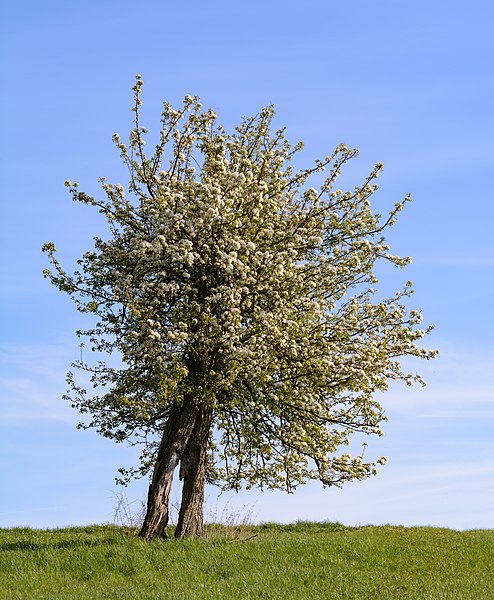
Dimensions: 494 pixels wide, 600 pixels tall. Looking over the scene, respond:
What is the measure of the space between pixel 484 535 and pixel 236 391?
1026 cm

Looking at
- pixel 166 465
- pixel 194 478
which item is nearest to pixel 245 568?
pixel 194 478

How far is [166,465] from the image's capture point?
19328 millimetres

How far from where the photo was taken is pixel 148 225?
→ 1950cm

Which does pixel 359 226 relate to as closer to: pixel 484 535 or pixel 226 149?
pixel 226 149

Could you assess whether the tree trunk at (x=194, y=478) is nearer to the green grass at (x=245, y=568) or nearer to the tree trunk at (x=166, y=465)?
the tree trunk at (x=166, y=465)

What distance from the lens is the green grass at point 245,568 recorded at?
14727 millimetres

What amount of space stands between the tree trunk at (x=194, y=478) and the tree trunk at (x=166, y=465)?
0.30 meters

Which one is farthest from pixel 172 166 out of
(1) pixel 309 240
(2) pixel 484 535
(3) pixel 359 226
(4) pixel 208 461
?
(2) pixel 484 535

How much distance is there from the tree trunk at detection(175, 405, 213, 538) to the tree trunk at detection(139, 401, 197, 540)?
297 millimetres

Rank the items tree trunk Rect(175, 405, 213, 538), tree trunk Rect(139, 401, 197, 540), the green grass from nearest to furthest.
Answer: the green grass
tree trunk Rect(139, 401, 197, 540)
tree trunk Rect(175, 405, 213, 538)

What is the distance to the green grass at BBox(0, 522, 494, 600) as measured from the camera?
14727 mm

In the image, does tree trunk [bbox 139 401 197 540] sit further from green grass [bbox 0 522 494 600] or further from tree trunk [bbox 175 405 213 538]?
green grass [bbox 0 522 494 600]

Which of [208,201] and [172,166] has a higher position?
[172,166]

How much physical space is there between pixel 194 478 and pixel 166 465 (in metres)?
0.89
